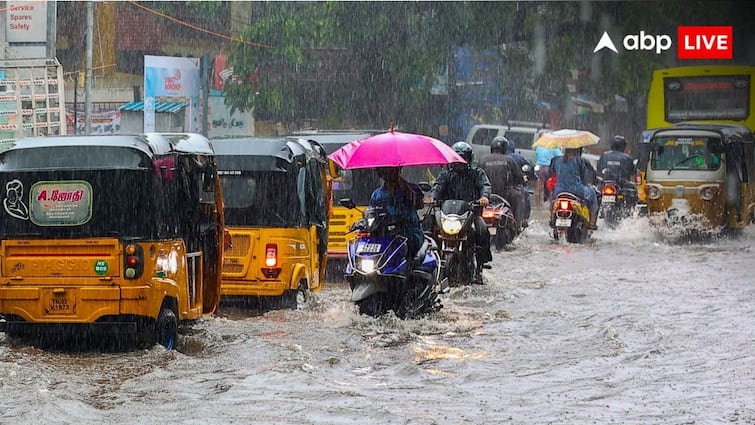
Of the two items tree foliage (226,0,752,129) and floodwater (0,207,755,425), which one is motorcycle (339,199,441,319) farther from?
A: tree foliage (226,0,752,129)

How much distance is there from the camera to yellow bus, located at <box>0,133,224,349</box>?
8.84m

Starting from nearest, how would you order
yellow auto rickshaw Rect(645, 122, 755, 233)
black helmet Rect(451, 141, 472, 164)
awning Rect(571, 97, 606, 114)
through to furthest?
1. black helmet Rect(451, 141, 472, 164)
2. yellow auto rickshaw Rect(645, 122, 755, 233)
3. awning Rect(571, 97, 606, 114)

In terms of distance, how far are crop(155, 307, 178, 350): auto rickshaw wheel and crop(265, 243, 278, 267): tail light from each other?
233cm

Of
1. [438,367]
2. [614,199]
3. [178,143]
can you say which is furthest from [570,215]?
[438,367]

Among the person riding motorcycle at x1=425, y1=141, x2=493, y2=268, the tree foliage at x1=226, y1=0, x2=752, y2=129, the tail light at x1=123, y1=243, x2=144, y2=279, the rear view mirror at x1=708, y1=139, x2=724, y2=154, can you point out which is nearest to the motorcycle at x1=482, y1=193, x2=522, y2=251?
the person riding motorcycle at x1=425, y1=141, x2=493, y2=268

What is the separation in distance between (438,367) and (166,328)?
6.80 ft

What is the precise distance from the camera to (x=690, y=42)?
31.9m

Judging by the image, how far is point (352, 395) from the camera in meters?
7.86

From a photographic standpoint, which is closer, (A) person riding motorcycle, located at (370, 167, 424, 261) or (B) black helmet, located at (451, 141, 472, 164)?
(A) person riding motorcycle, located at (370, 167, 424, 261)

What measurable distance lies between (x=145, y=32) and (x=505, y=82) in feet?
35.8

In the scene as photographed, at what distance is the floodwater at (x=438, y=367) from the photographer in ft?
24.1

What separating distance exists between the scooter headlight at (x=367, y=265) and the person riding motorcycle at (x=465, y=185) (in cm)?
317

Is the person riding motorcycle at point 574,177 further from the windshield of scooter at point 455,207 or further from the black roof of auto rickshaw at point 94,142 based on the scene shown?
the black roof of auto rickshaw at point 94,142

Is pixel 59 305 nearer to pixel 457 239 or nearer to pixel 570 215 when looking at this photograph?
pixel 457 239
